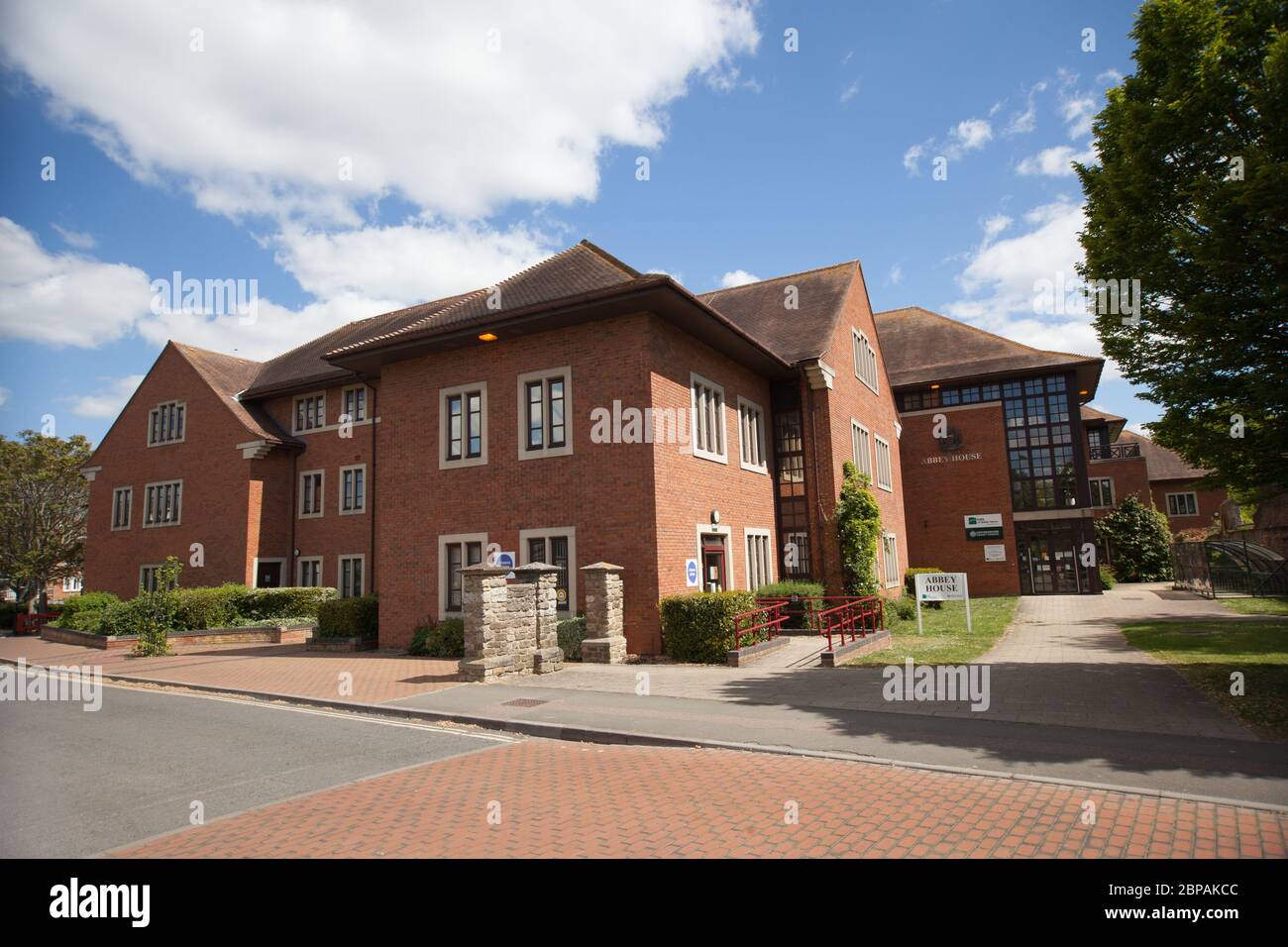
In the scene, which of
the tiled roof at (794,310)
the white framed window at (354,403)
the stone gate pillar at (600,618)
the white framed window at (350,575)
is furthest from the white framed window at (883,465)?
the white framed window at (350,575)

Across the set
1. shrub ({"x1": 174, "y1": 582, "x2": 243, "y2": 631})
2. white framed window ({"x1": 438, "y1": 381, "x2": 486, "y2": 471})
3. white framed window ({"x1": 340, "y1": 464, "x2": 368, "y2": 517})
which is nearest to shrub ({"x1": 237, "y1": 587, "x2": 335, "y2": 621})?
shrub ({"x1": 174, "y1": 582, "x2": 243, "y2": 631})

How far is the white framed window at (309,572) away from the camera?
26.9 meters

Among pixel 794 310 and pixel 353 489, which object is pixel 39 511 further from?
pixel 794 310

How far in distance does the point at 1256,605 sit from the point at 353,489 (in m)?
28.7

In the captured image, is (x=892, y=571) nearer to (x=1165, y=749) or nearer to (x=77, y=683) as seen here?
(x=1165, y=749)

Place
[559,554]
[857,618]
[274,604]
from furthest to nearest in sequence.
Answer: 1. [274,604]
2. [857,618]
3. [559,554]

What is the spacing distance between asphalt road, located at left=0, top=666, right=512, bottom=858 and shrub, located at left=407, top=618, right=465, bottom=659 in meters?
4.91

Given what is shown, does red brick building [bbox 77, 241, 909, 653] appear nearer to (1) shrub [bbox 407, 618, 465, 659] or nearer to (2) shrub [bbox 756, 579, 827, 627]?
(2) shrub [bbox 756, 579, 827, 627]

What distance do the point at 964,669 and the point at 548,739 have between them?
701cm

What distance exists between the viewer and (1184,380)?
9711 millimetres

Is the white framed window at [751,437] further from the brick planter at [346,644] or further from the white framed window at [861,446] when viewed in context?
the brick planter at [346,644]

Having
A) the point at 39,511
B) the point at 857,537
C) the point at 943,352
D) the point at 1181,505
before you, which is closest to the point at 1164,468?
the point at 1181,505

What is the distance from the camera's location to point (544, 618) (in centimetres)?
1398

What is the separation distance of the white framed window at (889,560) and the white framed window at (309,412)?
68.4ft
